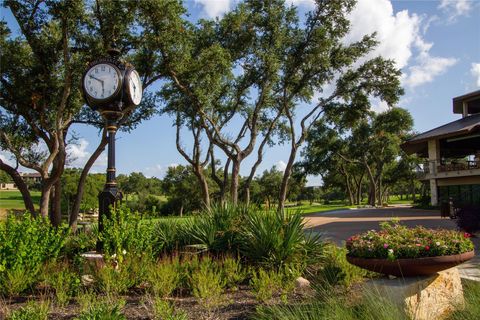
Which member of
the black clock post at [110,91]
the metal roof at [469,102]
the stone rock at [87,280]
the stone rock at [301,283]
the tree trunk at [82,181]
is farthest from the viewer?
the metal roof at [469,102]

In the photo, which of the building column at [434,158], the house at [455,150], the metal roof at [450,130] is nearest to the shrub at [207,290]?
the metal roof at [450,130]

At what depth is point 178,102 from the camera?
2169 centimetres

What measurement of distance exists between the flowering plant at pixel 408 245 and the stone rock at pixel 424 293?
0.29 m

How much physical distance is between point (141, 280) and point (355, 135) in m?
44.4

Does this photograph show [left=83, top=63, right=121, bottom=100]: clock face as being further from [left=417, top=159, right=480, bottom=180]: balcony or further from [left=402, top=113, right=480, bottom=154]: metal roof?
[left=417, top=159, right=480, bottom=180]: balcony

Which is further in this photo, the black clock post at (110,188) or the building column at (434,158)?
the building column at (434,158)

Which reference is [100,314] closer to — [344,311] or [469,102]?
[344,311]

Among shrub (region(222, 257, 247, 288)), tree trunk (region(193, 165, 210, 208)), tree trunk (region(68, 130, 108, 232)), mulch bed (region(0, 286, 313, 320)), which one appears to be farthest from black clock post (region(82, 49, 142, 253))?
tree trunk (region(193, 165, 210, 208))

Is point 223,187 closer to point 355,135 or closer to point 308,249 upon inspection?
point 308,249

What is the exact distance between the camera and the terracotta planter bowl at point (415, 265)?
14.8ft

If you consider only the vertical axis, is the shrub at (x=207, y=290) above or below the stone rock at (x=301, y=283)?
above

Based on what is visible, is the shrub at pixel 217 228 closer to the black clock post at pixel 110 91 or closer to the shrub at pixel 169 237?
the shrub at pixel 169 237

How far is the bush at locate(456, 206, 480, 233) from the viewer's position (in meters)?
14.4

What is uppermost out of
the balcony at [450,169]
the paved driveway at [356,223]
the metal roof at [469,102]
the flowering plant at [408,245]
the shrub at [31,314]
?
the metal roof at [469,102]
